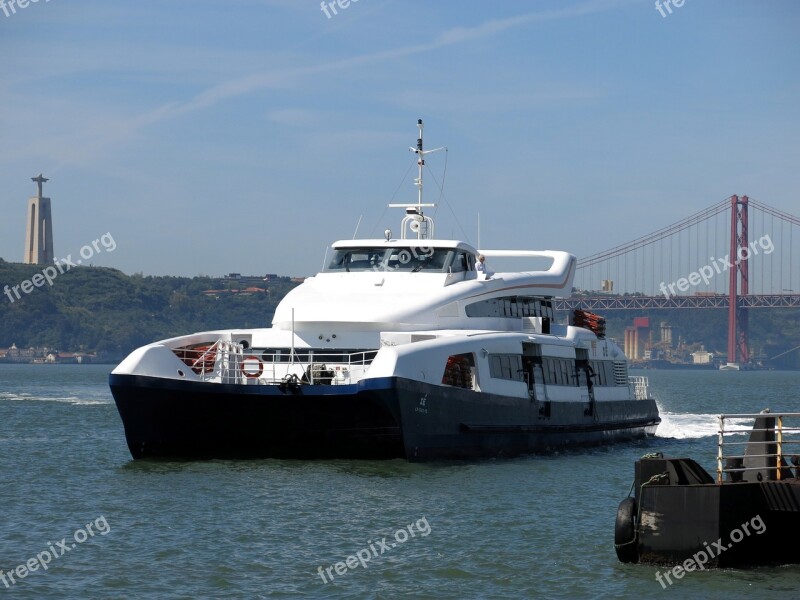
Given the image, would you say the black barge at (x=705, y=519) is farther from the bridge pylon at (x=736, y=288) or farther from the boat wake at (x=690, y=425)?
the bridge pylon at (x=736, y=288)

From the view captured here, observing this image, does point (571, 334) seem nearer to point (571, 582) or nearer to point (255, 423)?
point (255, 423)

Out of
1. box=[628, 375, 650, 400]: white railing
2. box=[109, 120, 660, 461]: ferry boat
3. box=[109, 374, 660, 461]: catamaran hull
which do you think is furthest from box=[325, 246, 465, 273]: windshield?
box=[628, 375, 650, 400]: white railing

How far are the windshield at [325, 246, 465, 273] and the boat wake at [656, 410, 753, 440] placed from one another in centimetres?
1090

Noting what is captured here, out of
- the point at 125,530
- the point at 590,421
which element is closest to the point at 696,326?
the point at 590,421

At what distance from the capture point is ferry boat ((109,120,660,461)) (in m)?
25.2

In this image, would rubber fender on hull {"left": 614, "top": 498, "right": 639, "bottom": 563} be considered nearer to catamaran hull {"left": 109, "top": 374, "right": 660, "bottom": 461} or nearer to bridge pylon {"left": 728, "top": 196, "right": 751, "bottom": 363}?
catamaran hull {"left": 109, "top": 374, "right": 660, "bottom": 461}

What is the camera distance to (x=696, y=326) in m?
193

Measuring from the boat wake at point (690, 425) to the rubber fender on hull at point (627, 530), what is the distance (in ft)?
72.2

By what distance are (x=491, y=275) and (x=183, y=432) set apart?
30.6 feet

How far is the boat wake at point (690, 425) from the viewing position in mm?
40500

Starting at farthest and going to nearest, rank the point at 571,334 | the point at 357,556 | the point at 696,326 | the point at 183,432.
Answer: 1. the point at 696,326
2. the point at 571,334
3. the point at 183,432
4. the point at 357,556

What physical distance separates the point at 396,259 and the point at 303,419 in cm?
673

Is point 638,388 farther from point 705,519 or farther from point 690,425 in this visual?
point 705,519

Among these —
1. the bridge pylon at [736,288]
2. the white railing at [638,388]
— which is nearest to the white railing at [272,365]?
the white railing at [638,388]
